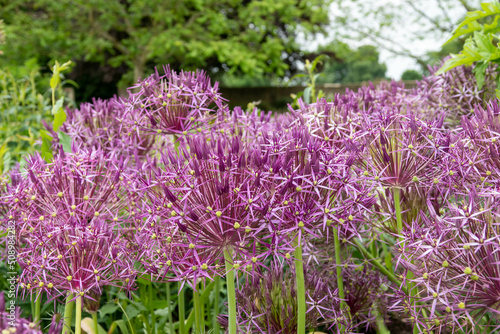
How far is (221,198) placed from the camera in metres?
1.38

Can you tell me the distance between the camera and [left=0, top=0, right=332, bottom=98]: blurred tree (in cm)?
1720

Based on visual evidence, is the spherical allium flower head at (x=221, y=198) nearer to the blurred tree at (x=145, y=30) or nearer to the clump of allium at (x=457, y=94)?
the clump of allium at (x=457, y=94)

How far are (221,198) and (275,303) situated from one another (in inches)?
24.2

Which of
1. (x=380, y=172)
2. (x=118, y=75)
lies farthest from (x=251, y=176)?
(x=118, y=75)

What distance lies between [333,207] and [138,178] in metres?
0.80

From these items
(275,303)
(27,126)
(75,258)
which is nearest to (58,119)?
(75,258)

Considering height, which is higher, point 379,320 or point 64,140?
point 64,140

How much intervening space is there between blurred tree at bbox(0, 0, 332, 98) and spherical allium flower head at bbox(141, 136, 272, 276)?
15.6 metres

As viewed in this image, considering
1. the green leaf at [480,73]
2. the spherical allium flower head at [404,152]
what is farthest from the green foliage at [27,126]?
the green leaf at [480,73]

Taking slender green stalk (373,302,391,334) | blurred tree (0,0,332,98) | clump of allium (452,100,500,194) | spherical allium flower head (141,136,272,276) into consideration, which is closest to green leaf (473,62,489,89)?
clump of allium (452,100,500,194)

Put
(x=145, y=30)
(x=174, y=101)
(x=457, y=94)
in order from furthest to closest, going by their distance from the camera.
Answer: (x=145, y=30), (x=457, y=94), (x=174, y=101)

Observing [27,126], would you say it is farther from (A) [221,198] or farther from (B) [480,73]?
(B) [480,73]

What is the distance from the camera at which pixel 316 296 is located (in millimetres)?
1842

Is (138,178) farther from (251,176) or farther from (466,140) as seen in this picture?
(466,140)
